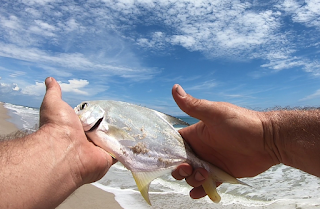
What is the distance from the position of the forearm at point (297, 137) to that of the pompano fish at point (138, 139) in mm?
849

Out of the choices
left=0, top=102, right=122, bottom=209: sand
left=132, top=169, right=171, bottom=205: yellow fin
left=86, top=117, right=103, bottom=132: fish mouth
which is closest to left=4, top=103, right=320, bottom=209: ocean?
left=0, top=102, right=122, bottom=209: sand

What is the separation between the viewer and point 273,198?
233 inches

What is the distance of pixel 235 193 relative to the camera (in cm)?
628

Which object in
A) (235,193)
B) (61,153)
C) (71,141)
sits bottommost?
Answer: (235,193)

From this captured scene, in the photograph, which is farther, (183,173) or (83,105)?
(183,173)

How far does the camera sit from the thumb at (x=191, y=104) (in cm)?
326

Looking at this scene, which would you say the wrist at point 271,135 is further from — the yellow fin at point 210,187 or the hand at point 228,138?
the yellow fin at point 210,187

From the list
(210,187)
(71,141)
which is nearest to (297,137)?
(210,187)

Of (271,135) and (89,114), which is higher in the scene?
(89,114)

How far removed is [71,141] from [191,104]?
69.2 inches

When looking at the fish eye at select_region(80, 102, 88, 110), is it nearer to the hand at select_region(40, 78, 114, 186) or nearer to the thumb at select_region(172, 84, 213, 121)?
the hand at select_region(40, 78, 114, 186)

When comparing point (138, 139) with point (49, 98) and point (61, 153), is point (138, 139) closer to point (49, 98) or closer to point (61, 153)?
point (61, 153)

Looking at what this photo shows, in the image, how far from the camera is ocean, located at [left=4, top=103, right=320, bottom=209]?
5445mm

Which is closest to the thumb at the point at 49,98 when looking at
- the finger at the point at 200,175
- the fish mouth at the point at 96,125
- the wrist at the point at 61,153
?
the wrist at the point at 61,153
